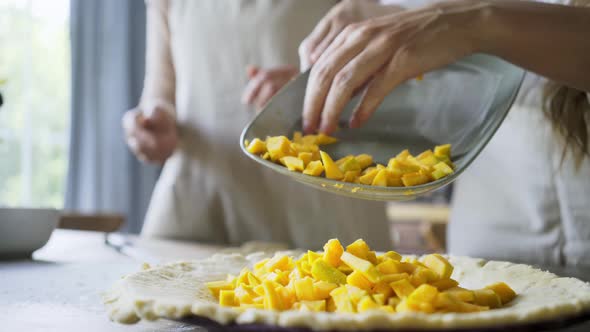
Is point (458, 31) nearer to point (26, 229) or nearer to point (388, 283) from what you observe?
point (388, 283)

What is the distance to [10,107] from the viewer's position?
3.19 metres

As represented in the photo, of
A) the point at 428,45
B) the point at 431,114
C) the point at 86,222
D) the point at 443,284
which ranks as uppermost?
the point at 428,45

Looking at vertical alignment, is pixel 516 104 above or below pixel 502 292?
above

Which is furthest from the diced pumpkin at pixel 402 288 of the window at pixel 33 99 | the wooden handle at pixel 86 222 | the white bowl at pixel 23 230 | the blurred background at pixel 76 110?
the window at pixel 33 99

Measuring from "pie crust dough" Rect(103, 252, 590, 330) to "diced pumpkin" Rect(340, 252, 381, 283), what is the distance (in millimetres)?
90

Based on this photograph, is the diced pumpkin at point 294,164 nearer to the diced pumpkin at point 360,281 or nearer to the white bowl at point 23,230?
the diced pumpkin at point 360,281

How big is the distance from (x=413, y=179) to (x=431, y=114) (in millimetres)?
358

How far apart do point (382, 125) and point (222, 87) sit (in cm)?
84

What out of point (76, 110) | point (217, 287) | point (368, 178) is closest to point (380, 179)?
point (368, 178)

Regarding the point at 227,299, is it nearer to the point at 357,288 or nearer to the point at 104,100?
the point at 357,288

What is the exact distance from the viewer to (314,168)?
28.2 inches

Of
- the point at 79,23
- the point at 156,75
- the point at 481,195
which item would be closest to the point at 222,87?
the point at 156,75

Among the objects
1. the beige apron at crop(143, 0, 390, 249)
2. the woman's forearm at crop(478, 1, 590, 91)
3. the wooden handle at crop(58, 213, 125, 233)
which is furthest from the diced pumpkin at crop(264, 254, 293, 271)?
the wooden handle at crop(58, 213, 125, 233)

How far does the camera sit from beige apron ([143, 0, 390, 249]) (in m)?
1.68
